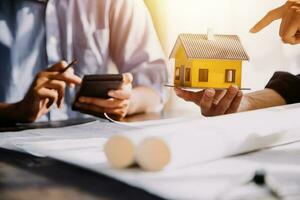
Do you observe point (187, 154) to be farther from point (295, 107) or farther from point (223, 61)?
point (223, 61)

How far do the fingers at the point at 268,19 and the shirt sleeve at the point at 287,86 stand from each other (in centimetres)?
15

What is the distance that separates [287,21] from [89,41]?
49 cm

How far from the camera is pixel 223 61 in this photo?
43.8 inches

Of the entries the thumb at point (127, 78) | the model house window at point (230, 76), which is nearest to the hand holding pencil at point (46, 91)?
the thumb at point (127, 78)

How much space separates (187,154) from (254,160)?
13 cm

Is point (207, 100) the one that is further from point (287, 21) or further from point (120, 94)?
point (287, 21)

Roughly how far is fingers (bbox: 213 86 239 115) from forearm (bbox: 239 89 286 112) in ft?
Result: 0.16

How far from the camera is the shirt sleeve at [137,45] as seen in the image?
3.69 ft

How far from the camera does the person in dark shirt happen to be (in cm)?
113

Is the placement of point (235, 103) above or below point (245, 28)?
below

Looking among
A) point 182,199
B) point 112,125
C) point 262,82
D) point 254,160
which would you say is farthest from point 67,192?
point 262,82

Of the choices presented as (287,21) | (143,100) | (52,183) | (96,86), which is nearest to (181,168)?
(52,183)

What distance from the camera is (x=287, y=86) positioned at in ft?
3.88

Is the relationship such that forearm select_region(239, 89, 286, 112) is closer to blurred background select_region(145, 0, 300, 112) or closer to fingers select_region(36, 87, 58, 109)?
blurred background select_region(145, 0, 300, 112)
